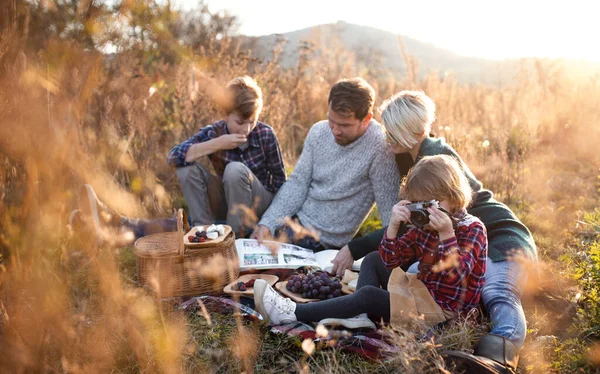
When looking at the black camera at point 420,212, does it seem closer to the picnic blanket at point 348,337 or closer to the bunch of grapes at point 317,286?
the picnic blanket at point 348,337

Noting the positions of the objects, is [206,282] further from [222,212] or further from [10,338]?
[10,338]

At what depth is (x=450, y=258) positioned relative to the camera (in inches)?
84.3

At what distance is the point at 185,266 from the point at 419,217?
1428mm

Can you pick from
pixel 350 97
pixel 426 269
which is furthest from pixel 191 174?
pixel 426 269

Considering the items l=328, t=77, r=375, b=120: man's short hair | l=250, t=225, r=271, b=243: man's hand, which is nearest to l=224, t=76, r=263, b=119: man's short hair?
l=328, t=77, r=375, b=120: man's short hair

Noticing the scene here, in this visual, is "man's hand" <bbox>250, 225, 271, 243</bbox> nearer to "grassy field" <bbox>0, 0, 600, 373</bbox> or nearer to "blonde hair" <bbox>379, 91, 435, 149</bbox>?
"grassy field" <bbox>0, 0, 600, 373</bbox>

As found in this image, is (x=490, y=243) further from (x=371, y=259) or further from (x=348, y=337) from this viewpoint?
(x=348, y=337)

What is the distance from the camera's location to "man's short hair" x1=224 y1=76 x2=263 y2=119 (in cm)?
354

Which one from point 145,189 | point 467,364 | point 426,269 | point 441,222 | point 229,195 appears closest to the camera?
point 467,364

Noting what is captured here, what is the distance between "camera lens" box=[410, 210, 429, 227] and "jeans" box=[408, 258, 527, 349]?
55 cm

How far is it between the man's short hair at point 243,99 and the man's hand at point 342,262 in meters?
1.26

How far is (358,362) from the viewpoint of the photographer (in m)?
2.18

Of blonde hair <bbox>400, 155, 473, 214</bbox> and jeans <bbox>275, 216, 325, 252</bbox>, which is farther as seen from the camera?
jeans <bbox>275, 216, 325, 252</bbox>

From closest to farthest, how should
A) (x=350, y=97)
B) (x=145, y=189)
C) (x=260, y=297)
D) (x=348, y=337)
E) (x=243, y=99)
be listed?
(x=348, y=337)
(x=260, y=297)
(x=350, y=97)
(x=243, y=99)
(x=145, y=189)
